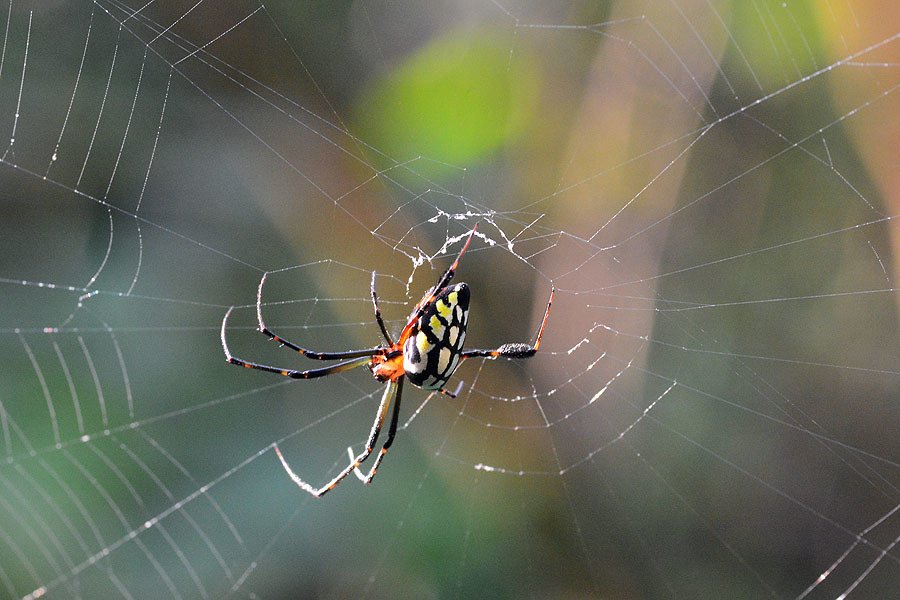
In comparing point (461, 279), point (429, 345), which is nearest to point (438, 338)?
point (429, 345)

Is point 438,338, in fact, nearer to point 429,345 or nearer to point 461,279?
point 429,345

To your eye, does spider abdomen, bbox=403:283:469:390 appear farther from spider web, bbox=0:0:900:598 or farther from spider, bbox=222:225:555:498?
spider web, bbox=0:0:900:598

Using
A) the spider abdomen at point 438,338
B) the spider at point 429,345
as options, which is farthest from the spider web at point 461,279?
the spider abdomen at point 438,338

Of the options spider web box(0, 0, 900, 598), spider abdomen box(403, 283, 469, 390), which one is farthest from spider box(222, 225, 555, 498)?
spider web box(0, 0, 900, 598)

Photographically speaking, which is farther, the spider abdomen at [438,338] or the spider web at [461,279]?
the spider web at [461,279]

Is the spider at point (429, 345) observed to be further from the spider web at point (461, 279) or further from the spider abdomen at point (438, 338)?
the spider web at point (461, 279)

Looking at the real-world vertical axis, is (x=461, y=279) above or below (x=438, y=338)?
above

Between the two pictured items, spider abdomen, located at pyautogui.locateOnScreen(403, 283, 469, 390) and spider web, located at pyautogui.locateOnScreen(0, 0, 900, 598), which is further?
spider web, located at pyautogui.locateOnScreen(0, 0, 900, 598)
